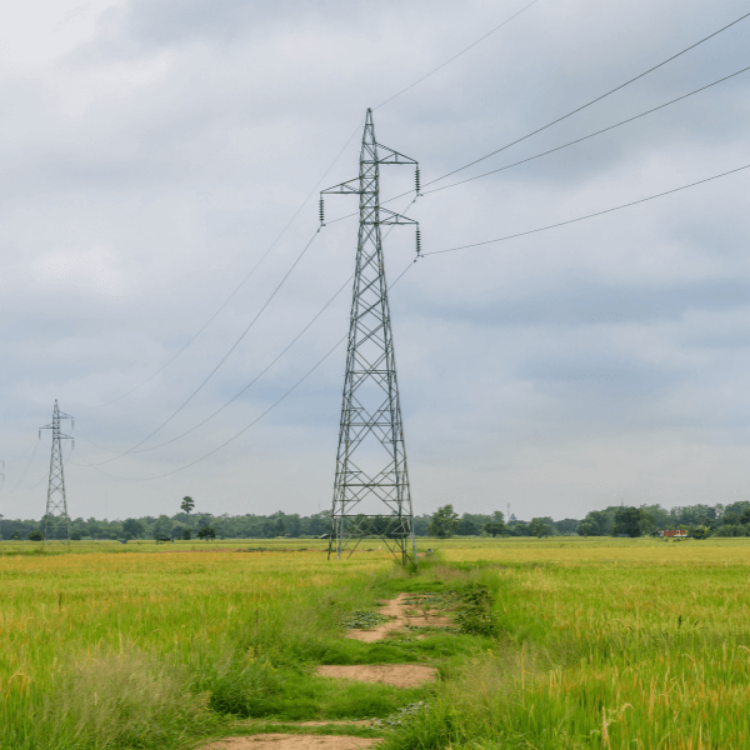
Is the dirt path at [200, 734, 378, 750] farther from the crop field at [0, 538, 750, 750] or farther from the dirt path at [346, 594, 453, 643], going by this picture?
the dirt path at [346, 594, 453, 643]

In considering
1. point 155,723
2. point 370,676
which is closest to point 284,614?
point 370,676

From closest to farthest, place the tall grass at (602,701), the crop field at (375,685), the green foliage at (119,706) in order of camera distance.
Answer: the tall grass at (602,701)
the crop field at (375,685)
the green foliage at (119,706)

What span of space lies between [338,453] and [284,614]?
2701cm

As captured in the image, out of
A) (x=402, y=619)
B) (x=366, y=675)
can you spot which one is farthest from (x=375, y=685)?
(x=402, y=619)

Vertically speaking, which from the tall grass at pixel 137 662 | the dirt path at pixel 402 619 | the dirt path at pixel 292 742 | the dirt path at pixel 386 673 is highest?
the tall grass at pixel 137 662

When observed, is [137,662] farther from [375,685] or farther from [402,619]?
[402,619]

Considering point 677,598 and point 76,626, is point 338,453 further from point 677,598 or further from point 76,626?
point 76,626

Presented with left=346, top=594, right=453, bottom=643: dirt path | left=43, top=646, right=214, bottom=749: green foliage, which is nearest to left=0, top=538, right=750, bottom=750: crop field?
left=43, top=646, right=214, bottom=749: green foliage

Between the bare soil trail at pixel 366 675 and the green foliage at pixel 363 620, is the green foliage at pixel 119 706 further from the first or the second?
the green foliage at pixel 363 620

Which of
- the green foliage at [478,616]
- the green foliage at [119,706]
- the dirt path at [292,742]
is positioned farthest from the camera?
the green foliage at [478,616]

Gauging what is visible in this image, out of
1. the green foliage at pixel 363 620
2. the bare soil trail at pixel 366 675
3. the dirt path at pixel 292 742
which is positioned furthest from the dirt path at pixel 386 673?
the green foliage at pixel 363 620

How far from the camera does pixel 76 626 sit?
13484 millimetres

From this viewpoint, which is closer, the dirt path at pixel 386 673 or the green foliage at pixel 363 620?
the dirt path at pixel 386 673

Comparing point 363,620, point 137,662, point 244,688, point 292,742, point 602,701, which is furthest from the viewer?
point 363,620
